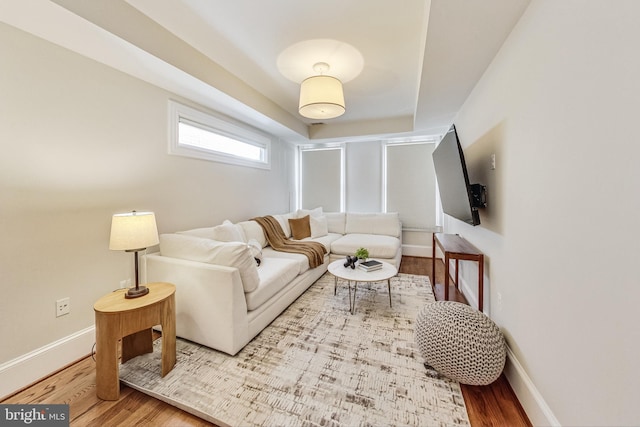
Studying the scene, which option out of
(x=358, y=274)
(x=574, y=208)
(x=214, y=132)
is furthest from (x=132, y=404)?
(x=214, y=132)

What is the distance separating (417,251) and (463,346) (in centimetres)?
353

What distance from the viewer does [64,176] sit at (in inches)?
69.6

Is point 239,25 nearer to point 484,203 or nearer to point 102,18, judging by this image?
point 102,18

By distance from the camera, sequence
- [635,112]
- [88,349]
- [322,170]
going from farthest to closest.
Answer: [322,170] < [88,349] < [635,112]

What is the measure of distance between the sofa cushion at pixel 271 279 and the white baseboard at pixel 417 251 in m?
2.92

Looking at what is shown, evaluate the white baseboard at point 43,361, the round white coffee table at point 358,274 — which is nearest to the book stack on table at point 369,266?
the round white coffee table at point 358,274

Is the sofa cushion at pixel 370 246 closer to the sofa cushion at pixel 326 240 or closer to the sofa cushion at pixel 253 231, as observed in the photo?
the sofa cushion at pixel 326 240

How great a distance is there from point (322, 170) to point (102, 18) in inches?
160

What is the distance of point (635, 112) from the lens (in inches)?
29.0

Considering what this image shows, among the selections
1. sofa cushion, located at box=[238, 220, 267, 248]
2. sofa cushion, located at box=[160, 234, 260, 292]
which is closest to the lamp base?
sofa cushion, located at box=[160, 234, 260, 292]

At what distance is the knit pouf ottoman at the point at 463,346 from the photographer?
140cm

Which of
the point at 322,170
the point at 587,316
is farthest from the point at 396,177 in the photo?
the point at 587,316

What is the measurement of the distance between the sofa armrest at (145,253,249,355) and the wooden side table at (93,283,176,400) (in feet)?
0.56

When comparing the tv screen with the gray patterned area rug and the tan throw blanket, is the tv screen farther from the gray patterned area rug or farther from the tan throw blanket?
the tan throw blanket
